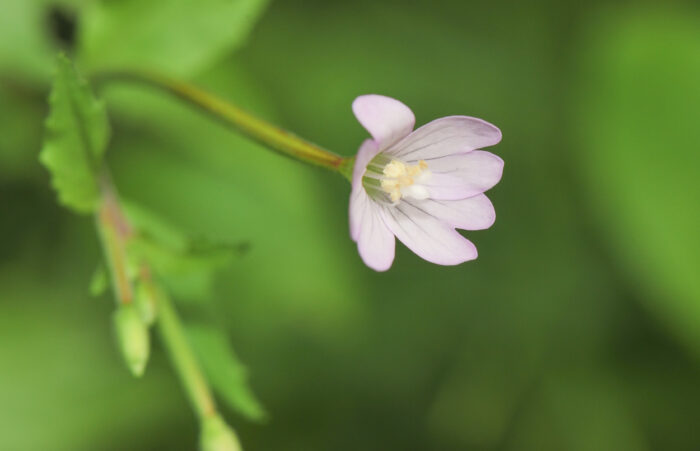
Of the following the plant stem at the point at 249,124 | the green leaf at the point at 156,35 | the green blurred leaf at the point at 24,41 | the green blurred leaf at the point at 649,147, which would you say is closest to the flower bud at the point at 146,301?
the plant stem at the point at 249,124

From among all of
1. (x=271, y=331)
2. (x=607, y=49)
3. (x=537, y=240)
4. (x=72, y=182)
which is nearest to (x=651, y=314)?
(x=537, y=240)

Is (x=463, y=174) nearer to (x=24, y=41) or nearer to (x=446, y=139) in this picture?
(x=446, y=139)

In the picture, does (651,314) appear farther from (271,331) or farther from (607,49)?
(271,331)

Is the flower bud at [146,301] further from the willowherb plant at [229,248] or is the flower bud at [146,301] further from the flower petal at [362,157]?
the flower petal at [362,157]

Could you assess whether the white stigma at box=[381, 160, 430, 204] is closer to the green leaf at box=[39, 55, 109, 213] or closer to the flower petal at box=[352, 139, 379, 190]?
Result: the flower petal at box=[352, 139, 379, 190]

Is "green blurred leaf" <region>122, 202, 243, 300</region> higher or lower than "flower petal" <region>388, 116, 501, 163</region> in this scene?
lower

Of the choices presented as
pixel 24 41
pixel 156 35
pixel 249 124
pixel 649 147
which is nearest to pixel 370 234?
pixel 249 124

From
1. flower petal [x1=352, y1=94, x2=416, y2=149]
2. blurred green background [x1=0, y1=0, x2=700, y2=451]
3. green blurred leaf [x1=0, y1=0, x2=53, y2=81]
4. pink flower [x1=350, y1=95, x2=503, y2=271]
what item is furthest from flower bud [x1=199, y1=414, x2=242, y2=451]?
green blurred leaf [x1=0, y1=0, x2=53, y2=81]

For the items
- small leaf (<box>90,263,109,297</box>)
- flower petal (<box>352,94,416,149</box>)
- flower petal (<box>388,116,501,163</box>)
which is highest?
flower petal (<box>388,116,501,163</box>)
